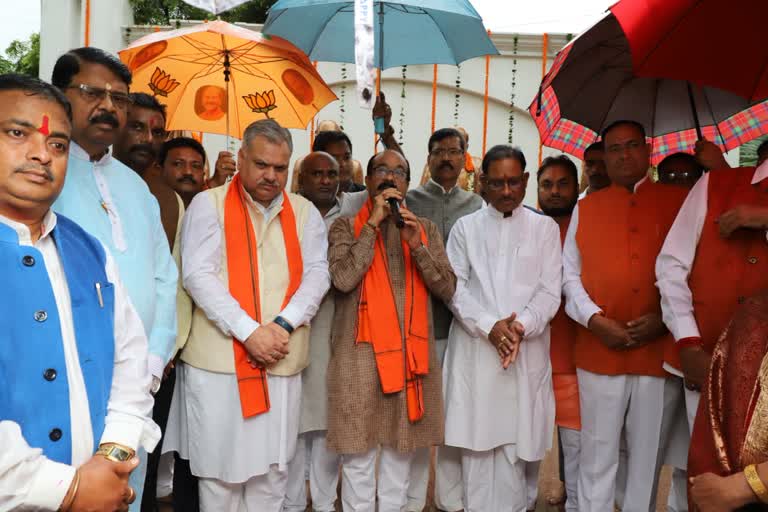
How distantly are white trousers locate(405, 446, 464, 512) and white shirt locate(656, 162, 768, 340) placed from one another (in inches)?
61.1

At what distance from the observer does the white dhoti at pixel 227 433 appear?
131 inches

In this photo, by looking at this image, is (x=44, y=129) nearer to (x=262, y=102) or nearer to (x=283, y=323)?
(x=283, y=323)

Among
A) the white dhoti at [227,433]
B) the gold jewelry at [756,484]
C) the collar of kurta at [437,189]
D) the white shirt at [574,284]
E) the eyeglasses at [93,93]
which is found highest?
the eyeglasses at [93,93]

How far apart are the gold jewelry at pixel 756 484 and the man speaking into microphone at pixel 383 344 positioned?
1.85 meters

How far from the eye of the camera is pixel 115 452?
1886 millimetres

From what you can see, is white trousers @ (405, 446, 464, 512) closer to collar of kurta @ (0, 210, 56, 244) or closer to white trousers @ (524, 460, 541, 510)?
white trousers @ (524, 460, 541, 510)

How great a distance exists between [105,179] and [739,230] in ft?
9.11

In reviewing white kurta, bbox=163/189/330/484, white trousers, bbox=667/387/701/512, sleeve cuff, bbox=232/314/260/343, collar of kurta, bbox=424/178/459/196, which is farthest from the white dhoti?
white trousers, bbox=667/387/701/512

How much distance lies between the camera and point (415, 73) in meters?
9.44

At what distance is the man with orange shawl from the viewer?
2.04 meters

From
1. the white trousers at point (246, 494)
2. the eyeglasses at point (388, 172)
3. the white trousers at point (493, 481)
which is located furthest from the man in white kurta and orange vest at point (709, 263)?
the white trousers at point (246, 494)

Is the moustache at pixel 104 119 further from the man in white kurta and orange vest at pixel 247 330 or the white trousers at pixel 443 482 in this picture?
the white trousers at pixel 443 482

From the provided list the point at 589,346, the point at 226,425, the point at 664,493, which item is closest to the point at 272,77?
the point at 226,425

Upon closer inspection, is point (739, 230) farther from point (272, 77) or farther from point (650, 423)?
point (272, 77)
